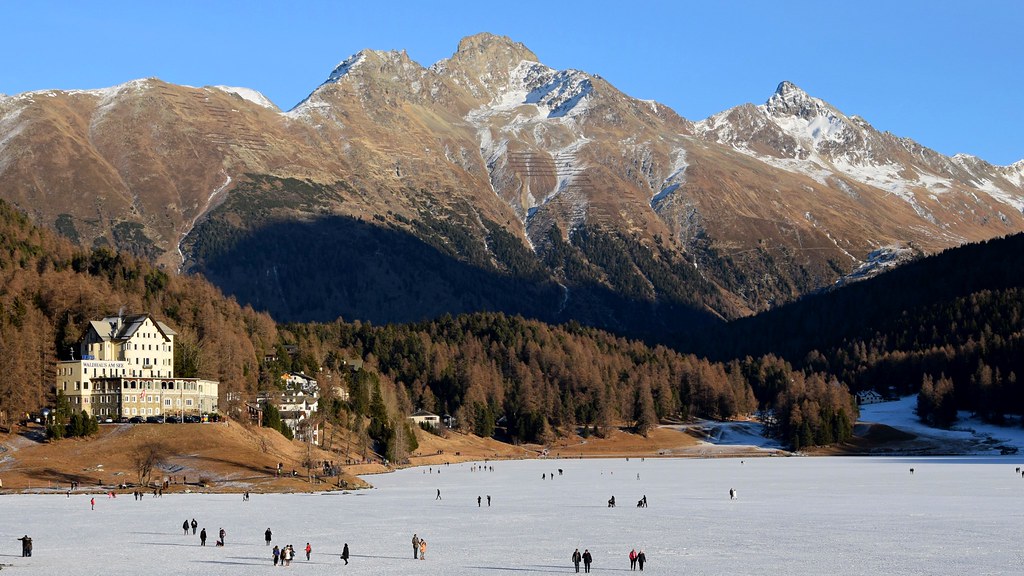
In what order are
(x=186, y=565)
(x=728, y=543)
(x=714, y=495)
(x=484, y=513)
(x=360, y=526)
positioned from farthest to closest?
(x=714, y=495), (x=484, y=513), (x=360, y=526), (x=728, y=543), (x=186, y=565)

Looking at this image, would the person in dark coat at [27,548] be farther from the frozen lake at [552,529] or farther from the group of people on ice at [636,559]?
the group of people on ice at [636,559]

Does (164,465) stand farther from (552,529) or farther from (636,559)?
(636,559)

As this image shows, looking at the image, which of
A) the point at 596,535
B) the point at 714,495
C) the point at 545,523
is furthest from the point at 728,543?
the point at 714,495

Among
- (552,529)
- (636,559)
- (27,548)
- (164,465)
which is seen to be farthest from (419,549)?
(164,465)

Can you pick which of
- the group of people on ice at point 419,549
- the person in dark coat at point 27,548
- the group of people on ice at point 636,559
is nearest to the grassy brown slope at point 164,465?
the person in dark coat at point 27,548

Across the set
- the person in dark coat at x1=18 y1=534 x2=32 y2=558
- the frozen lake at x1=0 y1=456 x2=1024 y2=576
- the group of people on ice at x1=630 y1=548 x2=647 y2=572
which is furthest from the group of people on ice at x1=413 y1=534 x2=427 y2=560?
the person in dark coat at x1=18 y1=534 x2=32 y2=558

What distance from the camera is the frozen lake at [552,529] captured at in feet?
278

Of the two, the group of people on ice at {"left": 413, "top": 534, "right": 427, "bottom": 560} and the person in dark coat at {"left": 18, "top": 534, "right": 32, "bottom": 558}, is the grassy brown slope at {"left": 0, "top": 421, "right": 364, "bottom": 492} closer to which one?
the person in dark coat at {"left": 18, "top": 534, "right": 32, "bottom": 558}

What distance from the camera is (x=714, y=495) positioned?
474 ft

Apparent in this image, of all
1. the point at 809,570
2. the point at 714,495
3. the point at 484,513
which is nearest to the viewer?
the point at 809,570

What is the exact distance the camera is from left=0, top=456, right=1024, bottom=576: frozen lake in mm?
84750

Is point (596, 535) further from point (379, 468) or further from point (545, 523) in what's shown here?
point (379, 468)

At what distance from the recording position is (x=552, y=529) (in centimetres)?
10706

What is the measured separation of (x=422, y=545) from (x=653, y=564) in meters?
15.7
